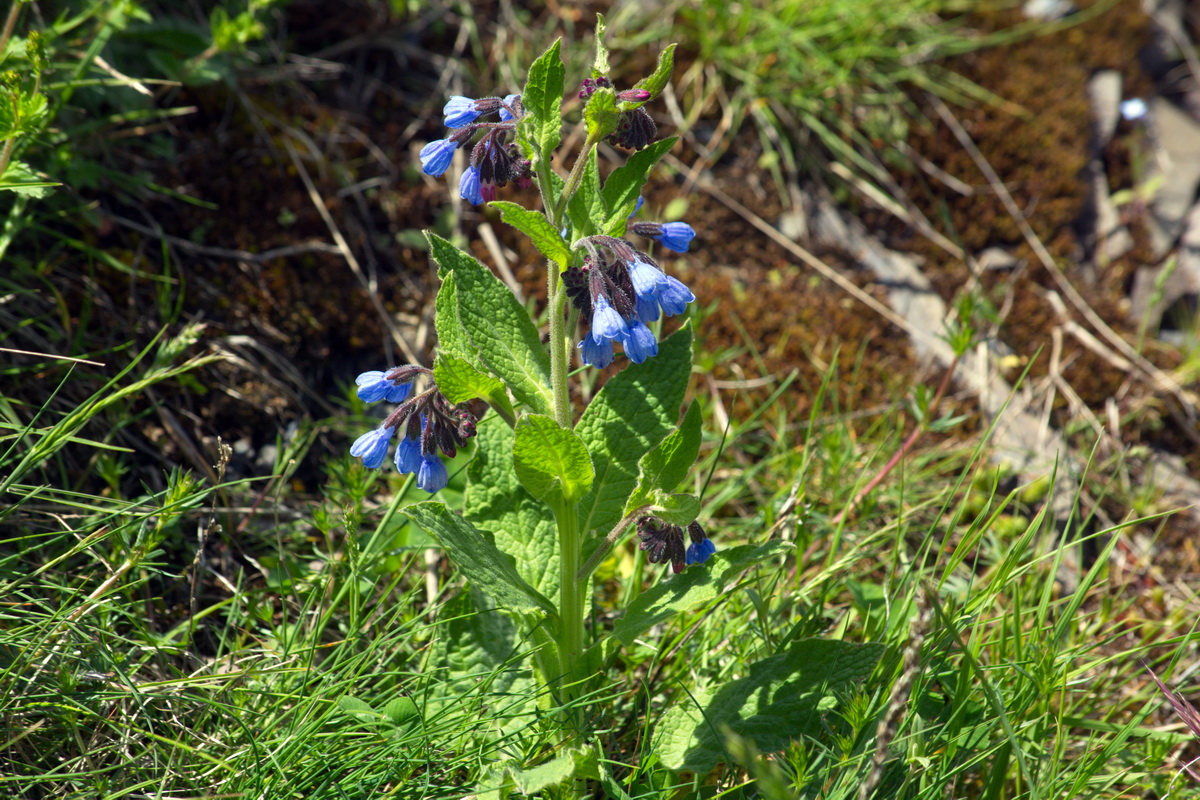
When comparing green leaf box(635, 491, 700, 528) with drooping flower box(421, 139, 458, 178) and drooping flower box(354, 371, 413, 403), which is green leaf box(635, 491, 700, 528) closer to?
drooping flower box(354, 371, 413, 403)

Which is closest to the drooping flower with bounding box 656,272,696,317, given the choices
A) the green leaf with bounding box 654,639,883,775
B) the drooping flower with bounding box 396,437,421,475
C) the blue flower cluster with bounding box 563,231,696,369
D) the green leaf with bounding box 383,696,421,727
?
the blue flower cluster with bounding box 563,231,696,369

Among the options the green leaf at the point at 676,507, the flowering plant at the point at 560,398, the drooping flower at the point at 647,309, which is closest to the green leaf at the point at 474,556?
the flowering plant at the point at 560,398

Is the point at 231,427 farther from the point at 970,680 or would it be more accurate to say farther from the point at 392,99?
the point at 970,680

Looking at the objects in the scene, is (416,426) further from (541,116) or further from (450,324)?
(541,116)

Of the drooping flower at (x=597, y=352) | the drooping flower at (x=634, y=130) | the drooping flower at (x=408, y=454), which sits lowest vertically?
the drooping flower at (x=408, y=454)

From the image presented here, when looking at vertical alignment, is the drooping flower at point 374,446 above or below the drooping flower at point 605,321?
below

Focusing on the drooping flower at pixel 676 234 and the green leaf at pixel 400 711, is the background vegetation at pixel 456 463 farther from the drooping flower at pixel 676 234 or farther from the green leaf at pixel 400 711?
the drooping flower at pixel 676 234
